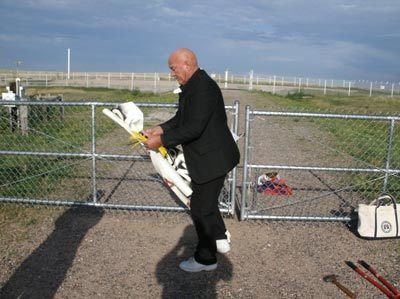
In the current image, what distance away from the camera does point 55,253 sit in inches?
206

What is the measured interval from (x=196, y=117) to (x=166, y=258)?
5.71ft

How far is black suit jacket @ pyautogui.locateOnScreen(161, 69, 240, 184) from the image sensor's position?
4.40 meters

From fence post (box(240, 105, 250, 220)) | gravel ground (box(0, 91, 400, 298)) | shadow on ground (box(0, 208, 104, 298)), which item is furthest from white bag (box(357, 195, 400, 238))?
shadow on ground (box(0, 208, 104, 298))

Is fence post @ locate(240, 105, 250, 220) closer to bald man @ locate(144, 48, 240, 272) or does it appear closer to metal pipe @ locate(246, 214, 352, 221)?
metal pipe @ locate(246, 214, 352, 221)

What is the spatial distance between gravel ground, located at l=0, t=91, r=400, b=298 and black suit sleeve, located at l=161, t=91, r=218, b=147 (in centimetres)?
143

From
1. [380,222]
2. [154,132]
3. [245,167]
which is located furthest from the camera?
[245,167]

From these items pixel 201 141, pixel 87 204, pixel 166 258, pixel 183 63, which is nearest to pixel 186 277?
pixel 166 258

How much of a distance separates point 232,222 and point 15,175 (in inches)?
163

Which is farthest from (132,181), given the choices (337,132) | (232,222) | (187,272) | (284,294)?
(337,132)

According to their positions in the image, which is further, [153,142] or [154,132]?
[154,132]

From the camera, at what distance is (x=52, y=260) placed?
5.05 meters

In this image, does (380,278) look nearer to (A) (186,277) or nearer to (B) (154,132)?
(A) (186,277)

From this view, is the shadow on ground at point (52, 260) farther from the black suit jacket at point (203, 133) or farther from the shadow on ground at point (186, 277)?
the black suit jacket at point (203, 133)

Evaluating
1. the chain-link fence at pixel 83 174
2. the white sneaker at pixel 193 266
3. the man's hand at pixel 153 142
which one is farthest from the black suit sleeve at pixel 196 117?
the chain-link fence at pixel 83 174
